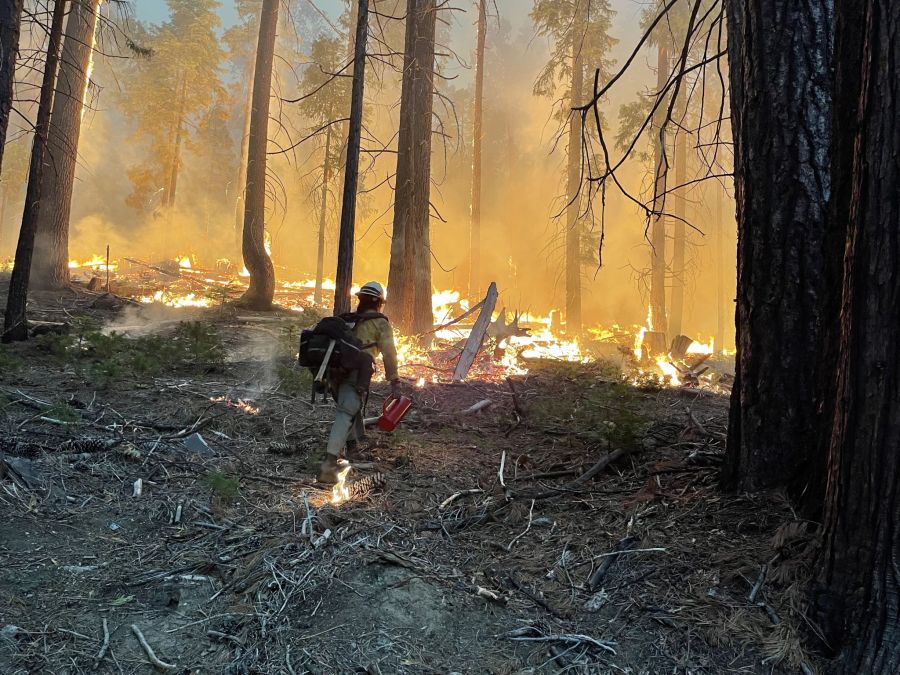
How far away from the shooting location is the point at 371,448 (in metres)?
5.89

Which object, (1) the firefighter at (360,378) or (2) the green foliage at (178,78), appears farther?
(2) the green foliage at (178,78)

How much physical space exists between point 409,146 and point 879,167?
33.7 feet

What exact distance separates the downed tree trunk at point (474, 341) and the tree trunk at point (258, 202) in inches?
276

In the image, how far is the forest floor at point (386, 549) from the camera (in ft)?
8.87

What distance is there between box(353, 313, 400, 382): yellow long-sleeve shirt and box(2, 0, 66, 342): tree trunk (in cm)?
609

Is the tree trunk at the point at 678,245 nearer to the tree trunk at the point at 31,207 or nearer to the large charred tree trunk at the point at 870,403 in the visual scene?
the tree trunk at the point at 31,207

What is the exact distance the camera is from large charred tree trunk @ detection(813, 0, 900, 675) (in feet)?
7.52

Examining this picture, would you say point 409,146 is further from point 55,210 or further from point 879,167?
point 879,167

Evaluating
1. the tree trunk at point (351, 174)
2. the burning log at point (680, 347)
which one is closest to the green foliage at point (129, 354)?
the tree trunk at point (351, 174)

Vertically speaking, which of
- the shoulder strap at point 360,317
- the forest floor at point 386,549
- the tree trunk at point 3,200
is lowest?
the forest floor at point 386,549

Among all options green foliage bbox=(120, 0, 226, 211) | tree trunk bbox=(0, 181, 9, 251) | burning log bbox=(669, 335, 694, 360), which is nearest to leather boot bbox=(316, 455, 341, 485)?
burning log bbox=(669, 335, 694, 360)

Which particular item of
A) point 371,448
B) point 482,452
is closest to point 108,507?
point 371,448

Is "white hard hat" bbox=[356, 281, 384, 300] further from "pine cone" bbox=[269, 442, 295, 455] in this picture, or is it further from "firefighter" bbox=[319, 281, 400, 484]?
"pine cone" bbox=[269, 442, 295, 455]

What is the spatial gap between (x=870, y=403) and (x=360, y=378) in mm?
3975
